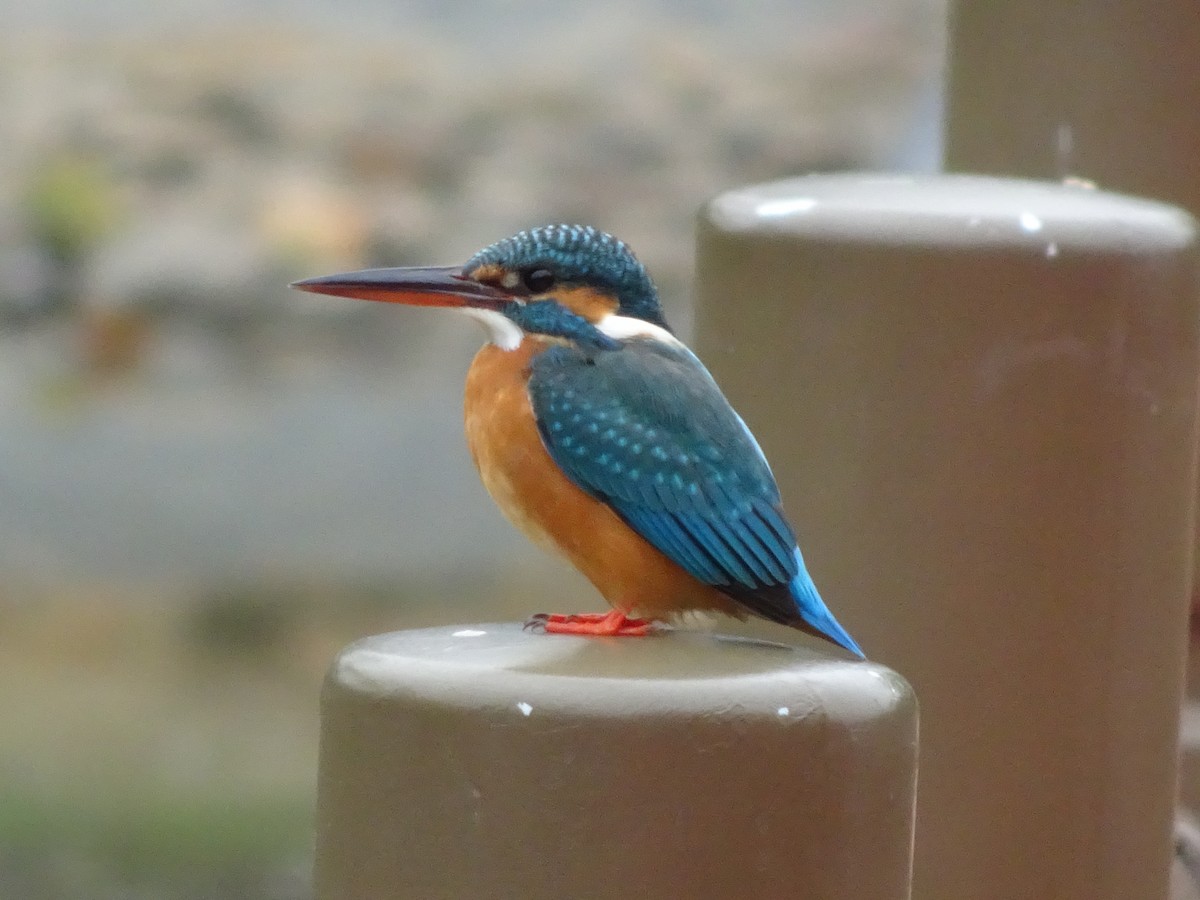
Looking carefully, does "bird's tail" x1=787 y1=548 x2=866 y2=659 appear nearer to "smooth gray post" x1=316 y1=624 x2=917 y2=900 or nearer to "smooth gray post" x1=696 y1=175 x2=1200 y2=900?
"smooth gray post" x1=316 y1=624 x2=917 y2=900

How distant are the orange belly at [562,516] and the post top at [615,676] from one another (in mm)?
158

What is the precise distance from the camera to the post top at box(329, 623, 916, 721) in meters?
1.17

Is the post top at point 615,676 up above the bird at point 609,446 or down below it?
below

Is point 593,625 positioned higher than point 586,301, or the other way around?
point 586,301

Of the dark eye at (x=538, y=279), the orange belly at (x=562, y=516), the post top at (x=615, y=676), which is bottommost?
the post top at (x=615, y=676)

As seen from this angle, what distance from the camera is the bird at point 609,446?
152 centimetres

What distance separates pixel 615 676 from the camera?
3.93ft

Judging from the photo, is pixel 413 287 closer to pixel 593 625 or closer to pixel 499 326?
pixel 499 326

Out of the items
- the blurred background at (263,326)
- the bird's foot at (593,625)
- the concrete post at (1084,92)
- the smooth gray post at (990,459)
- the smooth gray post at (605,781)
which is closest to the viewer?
the smooth gray post at (605,781)

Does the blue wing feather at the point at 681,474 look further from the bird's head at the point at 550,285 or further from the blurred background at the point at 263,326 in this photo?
the blurred background at the point at 263,326

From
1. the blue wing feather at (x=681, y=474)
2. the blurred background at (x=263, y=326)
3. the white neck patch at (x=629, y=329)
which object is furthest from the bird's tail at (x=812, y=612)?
the blurred background at (x=263, y=326)

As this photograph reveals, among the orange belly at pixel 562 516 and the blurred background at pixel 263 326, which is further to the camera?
the blurred background at pixel 263 326

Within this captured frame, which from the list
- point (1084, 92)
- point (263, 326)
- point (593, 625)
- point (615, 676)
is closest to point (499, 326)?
point (593, 625)

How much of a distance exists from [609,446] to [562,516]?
0.08 meters
